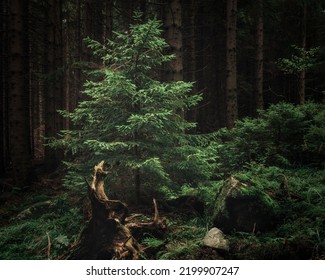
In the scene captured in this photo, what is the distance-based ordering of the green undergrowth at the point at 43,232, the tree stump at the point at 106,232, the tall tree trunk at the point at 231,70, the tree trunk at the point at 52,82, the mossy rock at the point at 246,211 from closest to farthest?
the tree stump at the point at 106,232 < the mossy rock at the point at 246,211 < the green undergrowth at the point at 43,232 < the tall tree trunk at the point at 231,70 < the tree trunk at the point at 52,82

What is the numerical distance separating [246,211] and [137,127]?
2293mm

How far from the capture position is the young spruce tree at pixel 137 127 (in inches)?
205

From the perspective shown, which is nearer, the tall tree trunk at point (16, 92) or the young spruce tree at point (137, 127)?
the young spruce tree at point (137, 127)

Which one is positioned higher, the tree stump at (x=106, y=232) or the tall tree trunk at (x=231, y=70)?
the tall tree trunk at (x=231, y=70)

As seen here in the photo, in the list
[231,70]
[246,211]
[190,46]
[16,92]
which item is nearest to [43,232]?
[246,211]

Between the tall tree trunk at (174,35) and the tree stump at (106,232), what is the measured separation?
3.99 metres

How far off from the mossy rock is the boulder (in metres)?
0.33

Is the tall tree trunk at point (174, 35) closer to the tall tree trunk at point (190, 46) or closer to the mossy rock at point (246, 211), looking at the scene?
the mossy rock at point (246, 211)

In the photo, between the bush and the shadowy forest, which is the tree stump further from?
the bush

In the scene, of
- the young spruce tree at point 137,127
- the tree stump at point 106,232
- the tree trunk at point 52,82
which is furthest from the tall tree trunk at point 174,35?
the tree trunk at point 52,82

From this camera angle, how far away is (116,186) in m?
5.70

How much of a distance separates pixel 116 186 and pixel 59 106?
819cm
